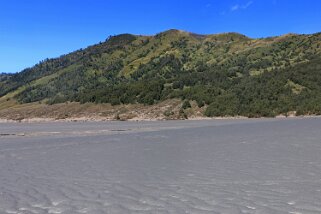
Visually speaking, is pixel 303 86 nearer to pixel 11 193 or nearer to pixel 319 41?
pixel 319 41

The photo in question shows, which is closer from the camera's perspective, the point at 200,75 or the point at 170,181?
the point at 170,181

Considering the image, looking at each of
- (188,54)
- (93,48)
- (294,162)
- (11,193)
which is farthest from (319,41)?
(93,48)

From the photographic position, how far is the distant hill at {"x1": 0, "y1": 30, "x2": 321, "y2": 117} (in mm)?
67312

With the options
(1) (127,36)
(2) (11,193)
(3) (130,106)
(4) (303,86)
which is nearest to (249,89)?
(4) (303,86)

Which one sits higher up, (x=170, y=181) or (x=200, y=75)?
(x=200, y=75)

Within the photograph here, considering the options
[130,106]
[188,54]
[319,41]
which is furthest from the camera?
[188,54]

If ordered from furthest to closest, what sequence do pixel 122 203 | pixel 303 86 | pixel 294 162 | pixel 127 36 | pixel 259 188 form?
pixel 127 36, pixel 303 86, pixel 294 162, pixel 259 188, pixel 122 203

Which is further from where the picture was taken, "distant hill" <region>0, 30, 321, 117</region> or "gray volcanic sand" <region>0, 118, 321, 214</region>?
"distant hill" <region>0, 30, 321, 117</region>

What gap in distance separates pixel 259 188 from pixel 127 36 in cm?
17736

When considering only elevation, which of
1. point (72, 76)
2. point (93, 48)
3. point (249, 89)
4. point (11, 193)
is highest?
point (93, 48)

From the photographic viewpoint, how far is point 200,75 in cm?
9081

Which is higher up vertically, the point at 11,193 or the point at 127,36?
the point at 127,36

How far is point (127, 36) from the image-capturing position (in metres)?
184

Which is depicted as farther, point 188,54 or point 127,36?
point 127,36
